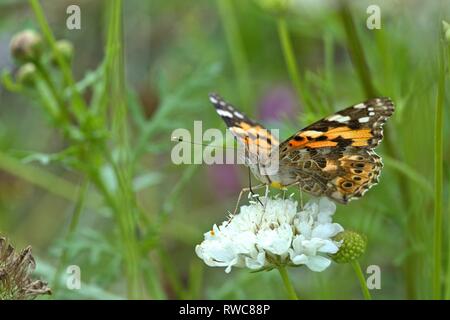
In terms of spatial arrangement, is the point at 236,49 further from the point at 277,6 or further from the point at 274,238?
the point at 274,238

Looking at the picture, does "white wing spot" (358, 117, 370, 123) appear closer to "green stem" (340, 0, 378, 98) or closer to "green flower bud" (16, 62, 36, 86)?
"green stem" (340, 0, 378, 98)

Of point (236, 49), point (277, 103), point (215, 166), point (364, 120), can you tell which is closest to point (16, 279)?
point (364, 120)

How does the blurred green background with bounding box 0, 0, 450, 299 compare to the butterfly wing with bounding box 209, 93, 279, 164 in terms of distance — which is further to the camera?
the blurred green background with bounding box 0, 0, 450, 299

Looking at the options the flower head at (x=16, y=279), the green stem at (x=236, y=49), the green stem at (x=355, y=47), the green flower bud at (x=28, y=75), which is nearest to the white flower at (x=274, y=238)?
the flower head at (x=16, y=279)

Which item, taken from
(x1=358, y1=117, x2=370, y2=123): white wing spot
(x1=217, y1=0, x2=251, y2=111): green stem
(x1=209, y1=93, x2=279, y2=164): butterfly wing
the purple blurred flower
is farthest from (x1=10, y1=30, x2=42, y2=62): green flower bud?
the purple blurred flower
